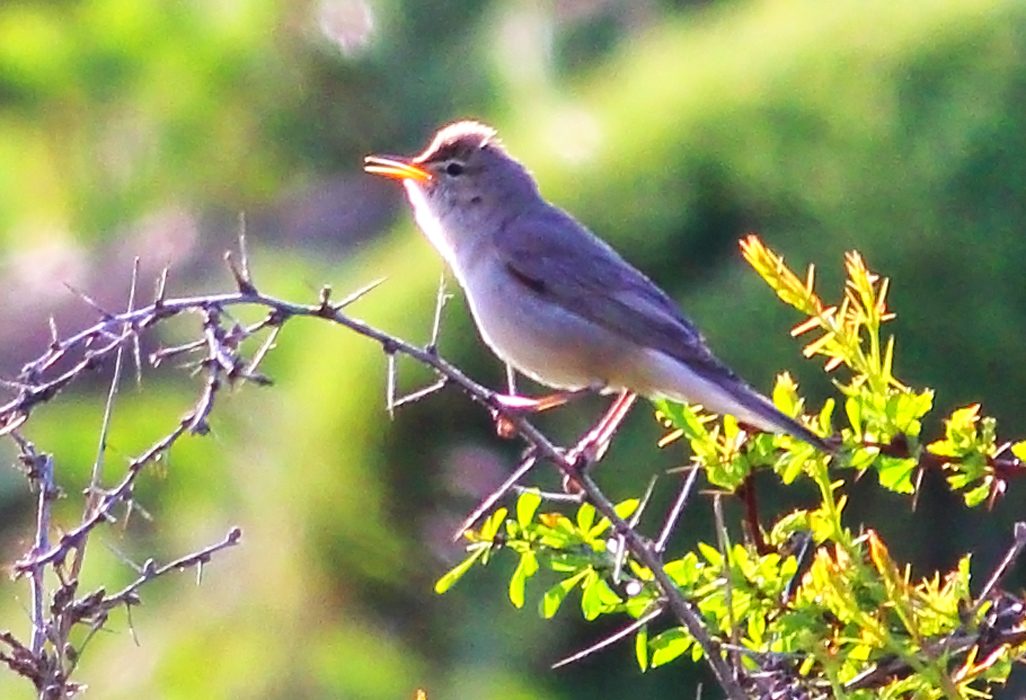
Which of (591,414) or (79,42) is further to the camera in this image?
(79,42)

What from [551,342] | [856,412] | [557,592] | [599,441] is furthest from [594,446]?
[856,412]

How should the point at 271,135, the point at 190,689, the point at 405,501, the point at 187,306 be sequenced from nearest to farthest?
1. the point at 187,306
2. the point at 405,501
3. the point at 190,689
4. the point at 271,135

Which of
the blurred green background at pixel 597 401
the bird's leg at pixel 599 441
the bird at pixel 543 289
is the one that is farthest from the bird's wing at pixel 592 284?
the blurred green background at pixel 597 401

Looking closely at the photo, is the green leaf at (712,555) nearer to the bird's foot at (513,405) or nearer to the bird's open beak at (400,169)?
the bird's foot at (513,405)

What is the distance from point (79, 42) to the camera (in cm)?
883

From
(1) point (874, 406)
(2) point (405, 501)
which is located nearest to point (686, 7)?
(2) point (405, 501)

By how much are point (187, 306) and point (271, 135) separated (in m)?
7.70

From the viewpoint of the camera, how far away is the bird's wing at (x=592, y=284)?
170 inches

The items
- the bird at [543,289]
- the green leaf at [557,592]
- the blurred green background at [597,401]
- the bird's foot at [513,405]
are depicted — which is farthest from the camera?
the blurred green background at [597,401]

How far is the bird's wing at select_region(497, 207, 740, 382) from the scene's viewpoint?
431 cm

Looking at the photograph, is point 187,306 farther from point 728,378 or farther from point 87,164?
point 87,164

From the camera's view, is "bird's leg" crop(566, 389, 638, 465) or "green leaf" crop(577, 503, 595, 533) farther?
"bird's leg" crop(566, 389, 638, 465)

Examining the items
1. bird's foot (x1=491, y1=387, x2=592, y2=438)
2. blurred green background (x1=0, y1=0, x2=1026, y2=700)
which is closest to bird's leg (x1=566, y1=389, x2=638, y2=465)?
bird's foot (x1=491, y1=387, x2=592, y2=438)

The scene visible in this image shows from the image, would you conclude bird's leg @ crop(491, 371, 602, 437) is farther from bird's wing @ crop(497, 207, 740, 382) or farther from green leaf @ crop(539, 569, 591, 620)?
green leaf @ crop(539, 569, 591, 620)
